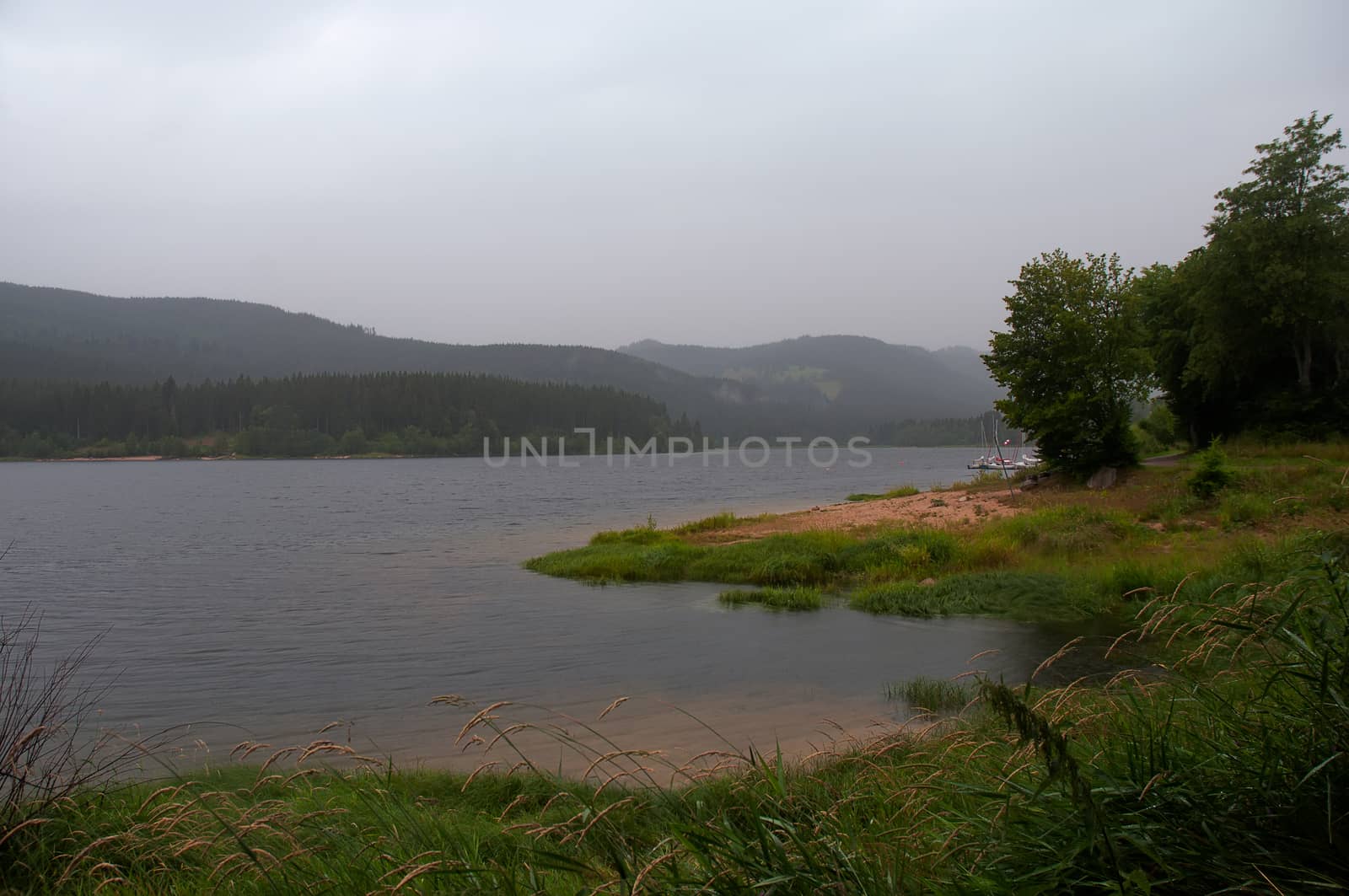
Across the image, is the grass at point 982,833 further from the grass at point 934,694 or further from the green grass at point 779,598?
the green grass at point 779,598

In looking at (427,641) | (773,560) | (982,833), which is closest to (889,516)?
(773,560)

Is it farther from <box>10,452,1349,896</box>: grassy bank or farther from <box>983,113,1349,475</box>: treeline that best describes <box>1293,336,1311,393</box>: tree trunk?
<box>10,452,1349,896</box>: grassy bank

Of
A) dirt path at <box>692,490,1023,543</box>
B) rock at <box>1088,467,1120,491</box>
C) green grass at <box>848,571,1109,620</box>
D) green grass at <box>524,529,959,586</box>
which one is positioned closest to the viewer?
green grass at <box>848,571,1109,620</box>

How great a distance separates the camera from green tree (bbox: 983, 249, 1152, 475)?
109ft

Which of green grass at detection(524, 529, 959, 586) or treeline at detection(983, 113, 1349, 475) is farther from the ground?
treeline at detection(983, 113, 1349, 475)

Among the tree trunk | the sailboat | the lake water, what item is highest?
the tree trunk

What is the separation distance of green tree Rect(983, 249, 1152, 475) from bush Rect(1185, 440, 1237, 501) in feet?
27.0

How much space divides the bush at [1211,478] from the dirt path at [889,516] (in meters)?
5.28

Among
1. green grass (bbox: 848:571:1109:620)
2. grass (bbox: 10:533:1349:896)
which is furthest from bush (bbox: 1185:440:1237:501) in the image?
grass (bbox: 10:533:1349:896)

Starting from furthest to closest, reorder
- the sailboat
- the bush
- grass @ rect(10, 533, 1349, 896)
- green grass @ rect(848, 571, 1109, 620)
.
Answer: the sailboat < the bush < green grass @ rect(848, 571, 1109, 620) < grass @ rect(10, 533, 1349, 896)

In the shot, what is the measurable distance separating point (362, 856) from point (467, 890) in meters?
1.23

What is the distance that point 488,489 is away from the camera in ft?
246

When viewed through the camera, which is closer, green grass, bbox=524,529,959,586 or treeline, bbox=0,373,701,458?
green grass, bbox=524,529,959,586

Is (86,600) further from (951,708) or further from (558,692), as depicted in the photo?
(951,708)
